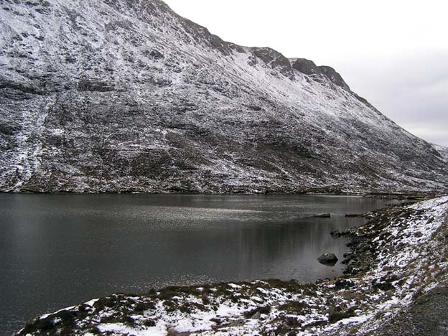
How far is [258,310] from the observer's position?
2677 centimetres

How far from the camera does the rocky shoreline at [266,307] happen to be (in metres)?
22.6

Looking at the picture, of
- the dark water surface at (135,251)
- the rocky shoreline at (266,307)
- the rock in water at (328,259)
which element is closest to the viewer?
the rocky shoreline at (266,307)

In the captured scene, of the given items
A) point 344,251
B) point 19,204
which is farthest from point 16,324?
point 19,204

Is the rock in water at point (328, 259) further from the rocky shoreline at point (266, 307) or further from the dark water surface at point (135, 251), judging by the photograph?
the rocky shoreline at point (266, 307)

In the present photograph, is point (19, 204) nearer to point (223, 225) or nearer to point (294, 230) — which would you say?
point (223, 225)

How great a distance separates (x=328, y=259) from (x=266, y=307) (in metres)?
22.9

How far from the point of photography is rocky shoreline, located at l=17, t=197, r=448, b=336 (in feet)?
74.1

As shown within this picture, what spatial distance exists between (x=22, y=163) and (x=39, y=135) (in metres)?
24.9

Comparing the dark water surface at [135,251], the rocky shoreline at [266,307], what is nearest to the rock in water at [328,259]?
the dark water surface at [135,251]

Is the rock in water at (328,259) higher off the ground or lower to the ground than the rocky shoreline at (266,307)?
lower

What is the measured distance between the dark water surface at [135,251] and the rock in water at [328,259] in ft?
3.58

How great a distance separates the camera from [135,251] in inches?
1886

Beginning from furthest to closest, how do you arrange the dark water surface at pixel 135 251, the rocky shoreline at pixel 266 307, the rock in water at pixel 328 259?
1. the rock in water at pixel 328 259
2. the dark water surface at pixel 135 251
3. the rocky shoreline at pixel 266 307

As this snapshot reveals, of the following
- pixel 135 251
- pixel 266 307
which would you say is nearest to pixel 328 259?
pixel 135 251
